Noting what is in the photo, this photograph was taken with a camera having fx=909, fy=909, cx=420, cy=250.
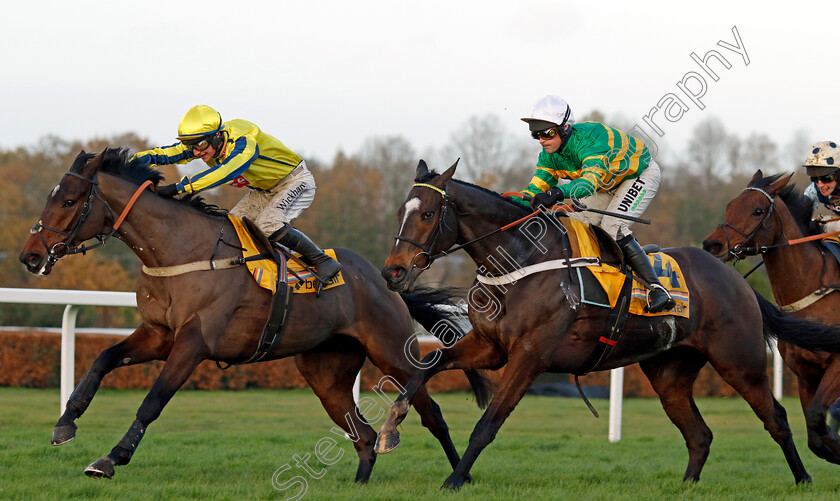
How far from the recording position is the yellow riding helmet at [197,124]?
5395mm

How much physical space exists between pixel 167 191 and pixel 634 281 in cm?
280

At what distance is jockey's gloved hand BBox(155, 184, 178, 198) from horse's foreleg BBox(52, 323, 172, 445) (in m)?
0.78

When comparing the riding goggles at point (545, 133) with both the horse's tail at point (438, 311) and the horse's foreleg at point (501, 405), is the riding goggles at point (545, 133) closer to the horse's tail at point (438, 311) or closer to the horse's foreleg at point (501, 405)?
the horse's foreleg at point (501, 405)

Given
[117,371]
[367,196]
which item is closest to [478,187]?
[117,371]

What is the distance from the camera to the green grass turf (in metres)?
4.86

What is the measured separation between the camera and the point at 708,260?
595 centimetres

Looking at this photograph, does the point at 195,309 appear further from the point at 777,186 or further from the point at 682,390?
the point at 777,186

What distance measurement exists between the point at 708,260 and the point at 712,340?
22.0 inches

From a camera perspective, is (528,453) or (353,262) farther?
(528,453)

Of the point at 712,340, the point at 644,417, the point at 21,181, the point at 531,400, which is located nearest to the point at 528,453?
the point at 712,340

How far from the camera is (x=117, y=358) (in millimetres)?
5285

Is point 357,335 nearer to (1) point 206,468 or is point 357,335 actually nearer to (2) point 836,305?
(1) point 206,468

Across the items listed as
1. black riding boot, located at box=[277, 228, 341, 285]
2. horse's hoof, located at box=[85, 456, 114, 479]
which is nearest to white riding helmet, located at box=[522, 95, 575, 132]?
black riding boot, located at box=[277, 228, 341, 285]

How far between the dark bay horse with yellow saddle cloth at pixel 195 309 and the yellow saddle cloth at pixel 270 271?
0.04 meters
